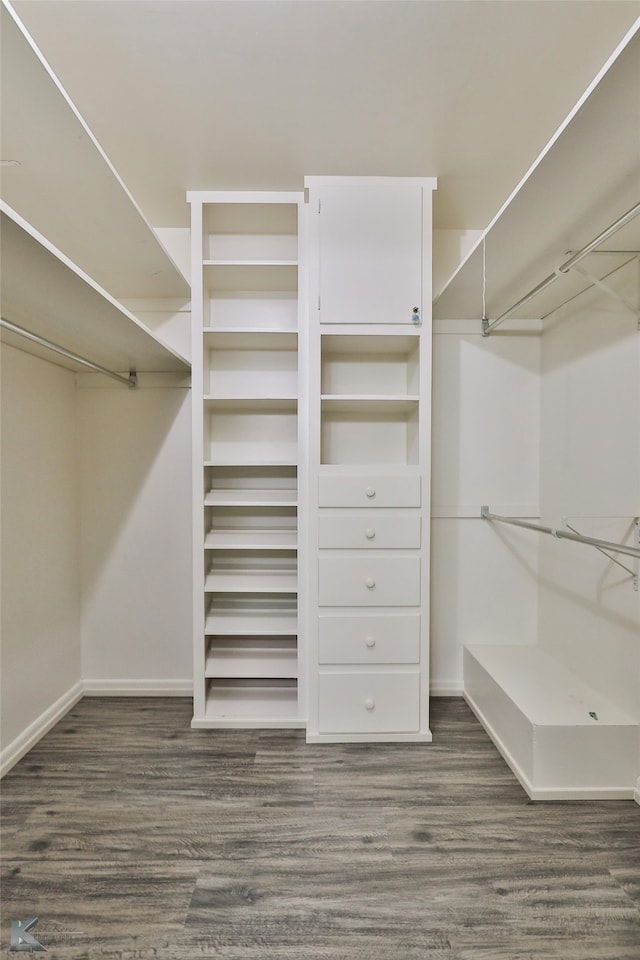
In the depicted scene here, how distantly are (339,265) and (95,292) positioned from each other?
108cm

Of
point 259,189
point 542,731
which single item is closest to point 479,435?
point 542,731

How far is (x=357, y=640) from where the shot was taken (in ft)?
6.88

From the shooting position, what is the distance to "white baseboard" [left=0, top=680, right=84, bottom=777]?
6.24 ft

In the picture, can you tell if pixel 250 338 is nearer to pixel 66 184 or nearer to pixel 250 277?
pixel 250 277

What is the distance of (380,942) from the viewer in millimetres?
1196

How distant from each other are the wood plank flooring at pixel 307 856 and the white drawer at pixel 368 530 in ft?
2.91

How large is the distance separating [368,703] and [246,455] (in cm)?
132

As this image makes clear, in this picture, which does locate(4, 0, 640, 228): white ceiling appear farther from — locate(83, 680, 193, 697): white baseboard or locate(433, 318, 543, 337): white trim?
locate(83, 680, 193, 697): white baseboard

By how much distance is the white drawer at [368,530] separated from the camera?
82.6 inches

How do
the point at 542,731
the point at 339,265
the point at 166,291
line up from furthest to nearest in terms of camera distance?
1. the point at 166,291
2. the point at 339,265
3. the point at 542,731

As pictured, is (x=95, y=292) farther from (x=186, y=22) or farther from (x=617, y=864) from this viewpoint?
(x=617, y=864)

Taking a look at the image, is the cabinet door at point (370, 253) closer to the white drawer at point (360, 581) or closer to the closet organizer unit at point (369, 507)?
the closet organizer unit at point (369, 507)

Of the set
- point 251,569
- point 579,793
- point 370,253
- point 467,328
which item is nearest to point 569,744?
point 579,793

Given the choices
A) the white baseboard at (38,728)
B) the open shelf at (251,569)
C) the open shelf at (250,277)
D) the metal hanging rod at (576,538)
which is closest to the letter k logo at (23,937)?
the white baseboard at (38,728)
